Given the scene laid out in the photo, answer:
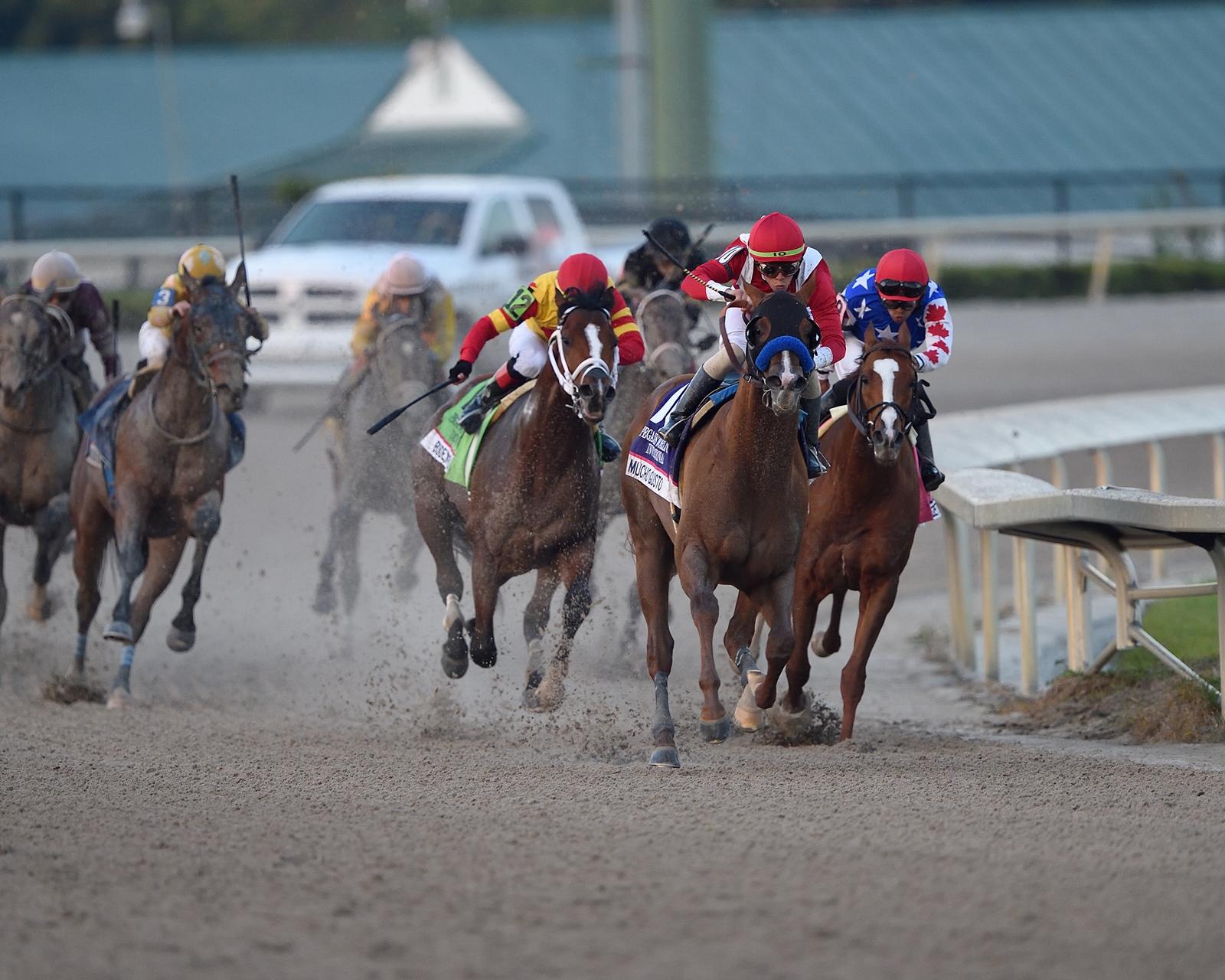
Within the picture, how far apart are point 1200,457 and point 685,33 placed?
8.01 meters

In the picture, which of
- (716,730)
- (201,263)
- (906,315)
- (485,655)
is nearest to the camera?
(716,730)

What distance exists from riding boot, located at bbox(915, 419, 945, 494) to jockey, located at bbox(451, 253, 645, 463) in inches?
48.2

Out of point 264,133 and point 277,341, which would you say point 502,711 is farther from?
point 264,133

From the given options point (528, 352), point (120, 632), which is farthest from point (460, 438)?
point (120, 632)

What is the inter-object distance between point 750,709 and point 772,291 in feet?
4.96

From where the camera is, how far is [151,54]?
3700 cm

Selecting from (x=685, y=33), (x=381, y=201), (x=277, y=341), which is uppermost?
(x=685, y=33)

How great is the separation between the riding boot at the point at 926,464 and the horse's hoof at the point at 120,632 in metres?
3.57

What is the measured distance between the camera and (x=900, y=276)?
7016 millimetres

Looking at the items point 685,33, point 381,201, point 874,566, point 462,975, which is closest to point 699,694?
point 874,566

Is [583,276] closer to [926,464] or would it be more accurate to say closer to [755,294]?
[755,294]

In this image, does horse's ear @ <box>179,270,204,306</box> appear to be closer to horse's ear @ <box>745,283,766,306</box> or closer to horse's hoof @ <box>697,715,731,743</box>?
horse's ear @ <box>745,283,766,306</box>

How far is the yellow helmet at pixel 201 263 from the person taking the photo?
8.30m

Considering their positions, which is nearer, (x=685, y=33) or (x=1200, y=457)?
(x=1200, y=457)
